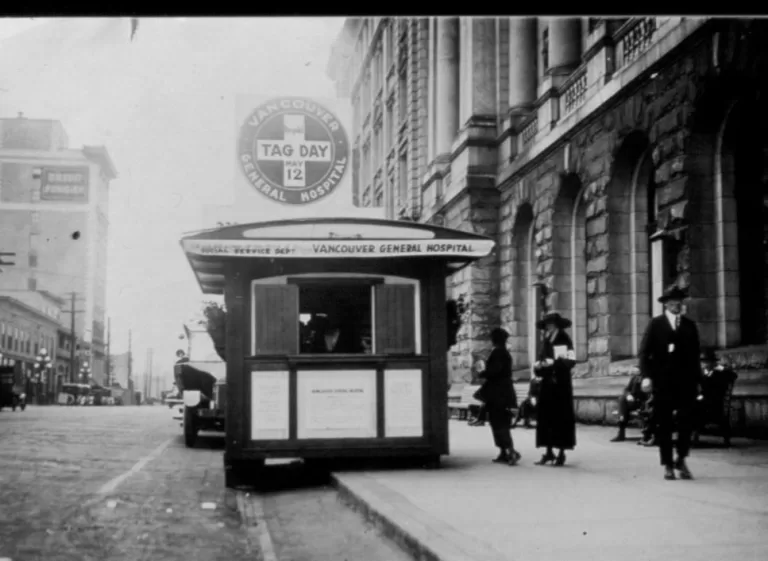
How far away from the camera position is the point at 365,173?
34.4 metres

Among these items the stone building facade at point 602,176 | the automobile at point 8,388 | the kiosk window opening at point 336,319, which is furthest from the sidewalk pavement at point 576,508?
the automobile at point 8,388

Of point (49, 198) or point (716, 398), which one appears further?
point (716, 398)

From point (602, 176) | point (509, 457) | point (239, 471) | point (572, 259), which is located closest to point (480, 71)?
point (572, 259)

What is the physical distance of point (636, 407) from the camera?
15.3 meters

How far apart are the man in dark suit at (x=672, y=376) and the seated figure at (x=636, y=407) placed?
4432 millimetres

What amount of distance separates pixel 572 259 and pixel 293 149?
13.0 metres

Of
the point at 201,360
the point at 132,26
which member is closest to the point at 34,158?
the point at 132,26

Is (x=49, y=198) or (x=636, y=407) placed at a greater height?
(x=49, y=198)

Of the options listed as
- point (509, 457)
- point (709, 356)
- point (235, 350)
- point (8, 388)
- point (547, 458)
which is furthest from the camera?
point (8, 388)

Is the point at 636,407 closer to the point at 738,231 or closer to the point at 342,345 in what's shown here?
the point at 738,231

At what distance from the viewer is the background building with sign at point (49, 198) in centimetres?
702

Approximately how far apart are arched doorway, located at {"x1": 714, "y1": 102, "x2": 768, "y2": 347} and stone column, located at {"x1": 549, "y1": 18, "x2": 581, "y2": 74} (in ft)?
24.1

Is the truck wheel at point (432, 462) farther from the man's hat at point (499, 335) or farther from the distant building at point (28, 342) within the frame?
the distant building at point (28, 342)

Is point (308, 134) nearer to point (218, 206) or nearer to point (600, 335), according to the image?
point (218, 206)
